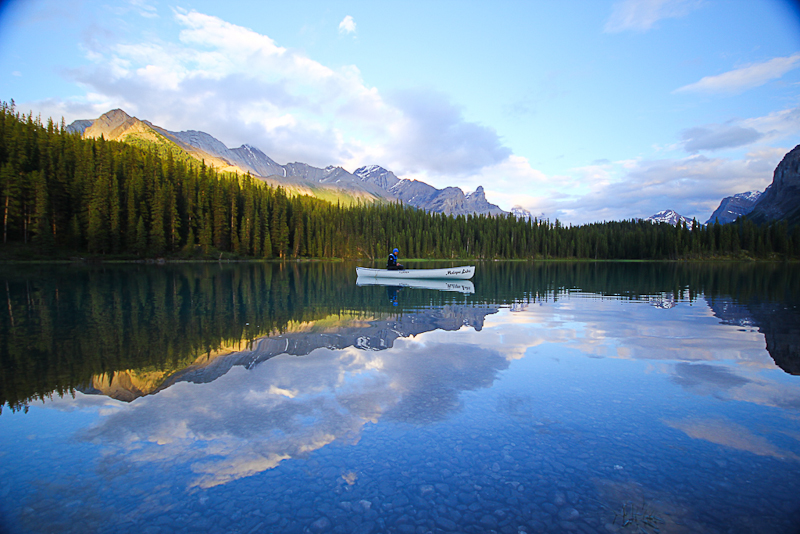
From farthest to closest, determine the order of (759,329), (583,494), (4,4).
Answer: (759,329) → (4,4) → (583,494)

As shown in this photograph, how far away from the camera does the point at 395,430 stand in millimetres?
8203

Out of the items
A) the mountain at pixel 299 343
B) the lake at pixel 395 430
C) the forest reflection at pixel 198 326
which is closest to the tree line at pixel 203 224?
the forest reflection at pixel 198 326

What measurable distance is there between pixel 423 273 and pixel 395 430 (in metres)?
39.4

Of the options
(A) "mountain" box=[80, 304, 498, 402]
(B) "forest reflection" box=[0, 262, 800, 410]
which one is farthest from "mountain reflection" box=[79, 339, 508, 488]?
(B) "forest reflection" box=[0, 262, 800, 410]

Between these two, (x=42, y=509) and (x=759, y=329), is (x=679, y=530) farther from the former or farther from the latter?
(x=759, y=329)

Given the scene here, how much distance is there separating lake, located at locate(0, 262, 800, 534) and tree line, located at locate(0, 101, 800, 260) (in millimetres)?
82292

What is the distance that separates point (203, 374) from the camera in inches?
463

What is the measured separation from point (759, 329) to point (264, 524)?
23.6 m

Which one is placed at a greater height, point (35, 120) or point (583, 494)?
point (35, 120)

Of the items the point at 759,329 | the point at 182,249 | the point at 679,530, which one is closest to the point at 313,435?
the point at 679,530

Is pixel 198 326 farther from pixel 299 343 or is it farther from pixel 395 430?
pixel 395 430

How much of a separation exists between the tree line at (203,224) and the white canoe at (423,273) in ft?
218

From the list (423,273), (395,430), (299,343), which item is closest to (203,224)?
(423,273)

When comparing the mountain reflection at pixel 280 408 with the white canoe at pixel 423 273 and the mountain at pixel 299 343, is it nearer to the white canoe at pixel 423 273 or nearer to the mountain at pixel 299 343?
the mountain at pixel 299 343
